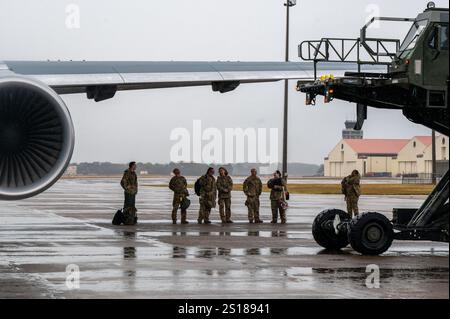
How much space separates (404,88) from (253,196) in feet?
38.6

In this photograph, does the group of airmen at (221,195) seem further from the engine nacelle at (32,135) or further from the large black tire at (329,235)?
the engine nacelle at (32,135)

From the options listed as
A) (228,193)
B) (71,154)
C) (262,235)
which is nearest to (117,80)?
(71,154)

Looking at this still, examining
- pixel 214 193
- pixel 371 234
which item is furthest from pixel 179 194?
pixel 371 234

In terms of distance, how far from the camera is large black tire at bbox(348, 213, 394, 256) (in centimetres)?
1705

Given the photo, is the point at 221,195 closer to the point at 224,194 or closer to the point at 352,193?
the point at 224,194

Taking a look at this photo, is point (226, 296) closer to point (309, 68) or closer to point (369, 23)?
point (369, 23)

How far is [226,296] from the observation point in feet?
38.9

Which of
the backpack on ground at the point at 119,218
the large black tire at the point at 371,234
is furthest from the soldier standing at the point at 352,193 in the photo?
the large black tire at the point at 371,234

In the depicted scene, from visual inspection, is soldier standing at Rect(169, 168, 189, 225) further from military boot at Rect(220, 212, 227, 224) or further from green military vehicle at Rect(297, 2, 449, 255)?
green military vehicle at Rect(297, 2, 449, 255)

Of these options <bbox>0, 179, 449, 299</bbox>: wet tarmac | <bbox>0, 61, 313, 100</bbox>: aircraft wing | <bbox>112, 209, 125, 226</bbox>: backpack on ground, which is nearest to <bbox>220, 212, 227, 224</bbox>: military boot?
<bbox>0, 179, 449, 299</bbox>: wet tarmac

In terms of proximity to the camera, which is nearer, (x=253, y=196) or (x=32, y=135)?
(x=32, y=135)

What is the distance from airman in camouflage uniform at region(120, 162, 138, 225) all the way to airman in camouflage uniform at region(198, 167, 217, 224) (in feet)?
6.76

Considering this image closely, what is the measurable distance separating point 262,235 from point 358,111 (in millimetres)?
5657

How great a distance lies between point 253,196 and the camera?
91.7 feet
